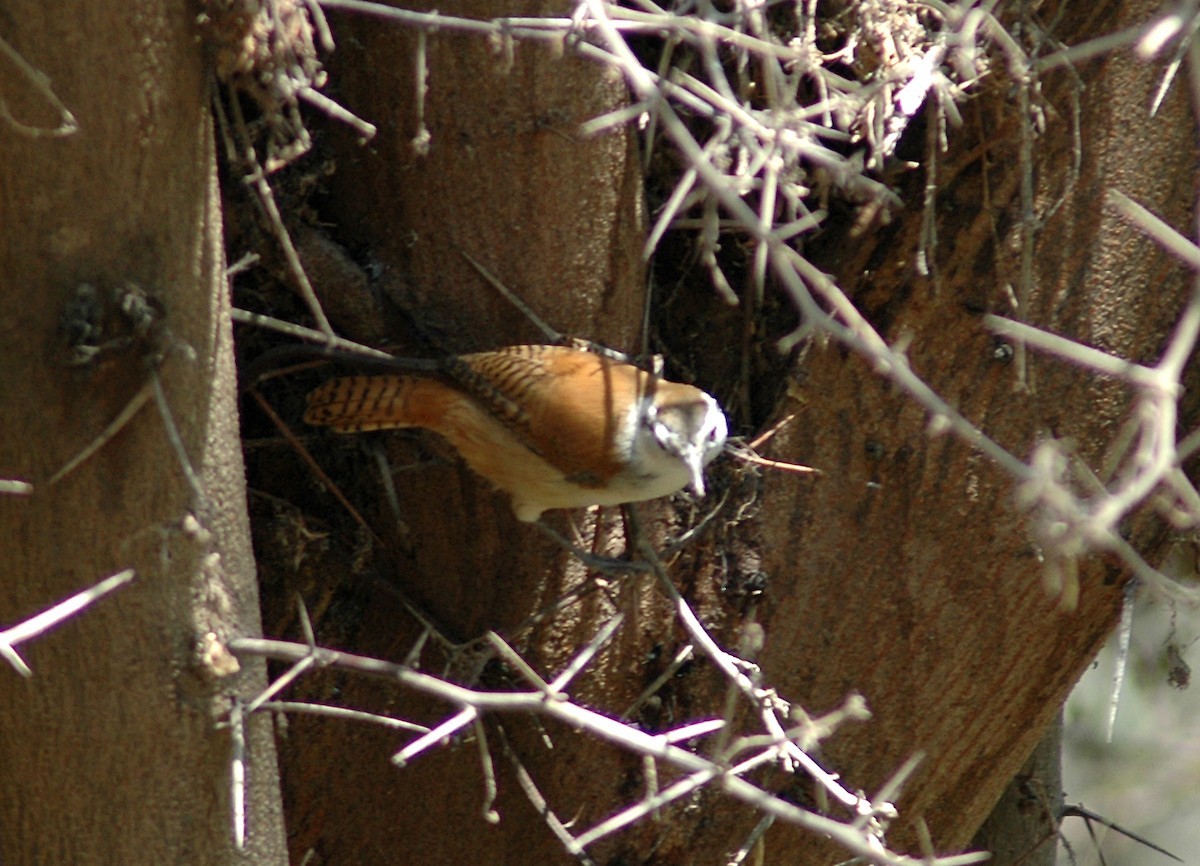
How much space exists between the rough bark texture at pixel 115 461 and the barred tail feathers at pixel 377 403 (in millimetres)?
771

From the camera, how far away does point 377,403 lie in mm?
2889

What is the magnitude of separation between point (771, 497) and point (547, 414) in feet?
2.02

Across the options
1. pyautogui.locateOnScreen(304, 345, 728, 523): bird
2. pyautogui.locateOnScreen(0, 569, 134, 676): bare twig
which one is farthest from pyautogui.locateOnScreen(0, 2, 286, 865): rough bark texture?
pyautogui.locateOnScreen(304, 345, 728, 523): bird

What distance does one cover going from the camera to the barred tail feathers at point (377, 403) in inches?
111

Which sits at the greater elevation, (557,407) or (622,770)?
(557,407)

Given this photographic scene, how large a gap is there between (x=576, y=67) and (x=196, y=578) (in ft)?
4.04

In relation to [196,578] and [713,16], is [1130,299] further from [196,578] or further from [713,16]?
[196,578]

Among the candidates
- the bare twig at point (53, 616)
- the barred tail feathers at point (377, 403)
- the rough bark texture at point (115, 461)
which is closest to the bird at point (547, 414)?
the barred tail feathers at point (377, 403)

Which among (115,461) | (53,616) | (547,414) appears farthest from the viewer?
(547,414)

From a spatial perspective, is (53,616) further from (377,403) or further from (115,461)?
(377,403)

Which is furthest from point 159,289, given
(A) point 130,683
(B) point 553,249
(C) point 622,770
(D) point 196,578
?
(C) point 622,770

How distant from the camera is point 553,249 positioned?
8.79 ft

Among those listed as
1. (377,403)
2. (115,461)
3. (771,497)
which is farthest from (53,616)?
(771,497)

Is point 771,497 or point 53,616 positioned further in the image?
point 771,497
